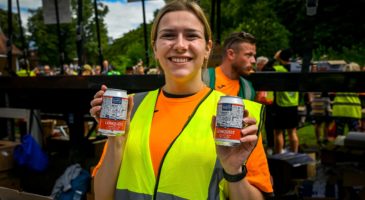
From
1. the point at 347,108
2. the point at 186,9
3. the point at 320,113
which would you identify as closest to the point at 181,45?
the point at 186,9

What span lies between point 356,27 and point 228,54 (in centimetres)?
1556

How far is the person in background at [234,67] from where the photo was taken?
2.99 m

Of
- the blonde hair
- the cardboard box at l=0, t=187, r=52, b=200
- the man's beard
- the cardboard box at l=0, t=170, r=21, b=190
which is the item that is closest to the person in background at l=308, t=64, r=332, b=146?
the man's beard

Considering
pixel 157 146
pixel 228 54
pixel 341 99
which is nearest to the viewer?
pixel 157 146

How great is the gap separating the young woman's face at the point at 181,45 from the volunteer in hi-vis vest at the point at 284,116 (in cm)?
464

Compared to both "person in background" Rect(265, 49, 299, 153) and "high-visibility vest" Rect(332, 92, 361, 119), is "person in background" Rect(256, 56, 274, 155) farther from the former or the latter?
"high-visibility vest" Rect(332, 92, 361, 119)

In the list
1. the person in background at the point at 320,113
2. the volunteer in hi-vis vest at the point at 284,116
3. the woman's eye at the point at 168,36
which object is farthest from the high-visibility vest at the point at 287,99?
the woman's eye at the point at 168,36

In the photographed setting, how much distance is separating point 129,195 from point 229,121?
42 centimetres

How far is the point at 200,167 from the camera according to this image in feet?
4.05

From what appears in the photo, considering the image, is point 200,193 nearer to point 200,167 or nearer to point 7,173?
point 200,167

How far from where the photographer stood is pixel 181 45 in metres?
1.30

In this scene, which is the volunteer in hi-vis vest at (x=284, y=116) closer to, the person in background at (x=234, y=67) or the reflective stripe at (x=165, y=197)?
the person in background at (x=234, y=67)

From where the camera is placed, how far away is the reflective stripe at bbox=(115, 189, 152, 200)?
1.28 metres

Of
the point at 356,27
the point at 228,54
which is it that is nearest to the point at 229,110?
the point at 228,54
